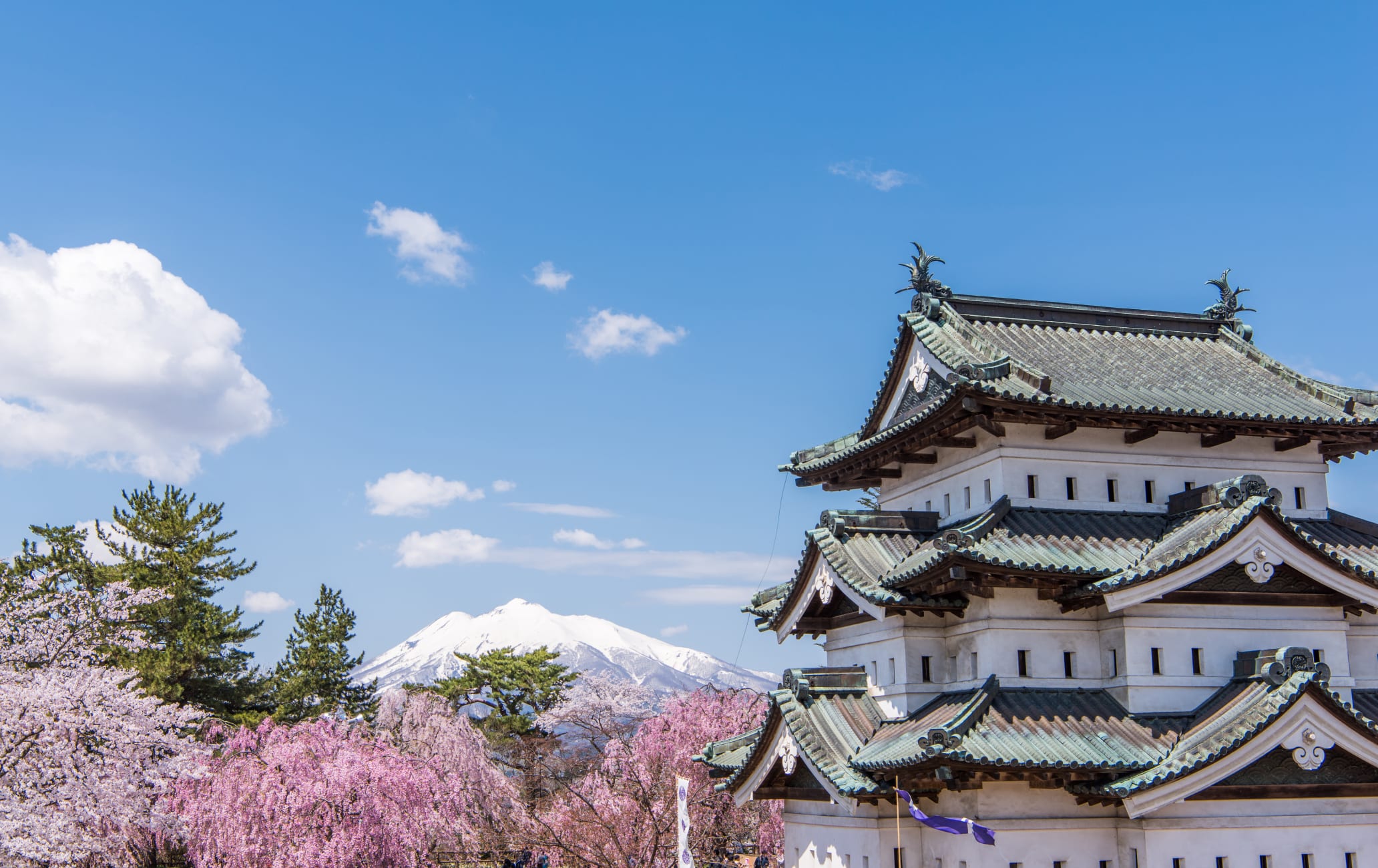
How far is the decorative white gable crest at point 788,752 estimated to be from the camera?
1916 cm

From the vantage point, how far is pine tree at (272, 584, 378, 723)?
50.4 meters

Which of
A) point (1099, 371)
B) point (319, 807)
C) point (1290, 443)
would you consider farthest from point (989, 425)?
point (319, 807)

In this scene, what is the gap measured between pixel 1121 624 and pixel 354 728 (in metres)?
27.8

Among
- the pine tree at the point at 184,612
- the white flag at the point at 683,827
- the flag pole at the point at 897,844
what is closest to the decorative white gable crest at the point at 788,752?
the white flag at the point at 683,827

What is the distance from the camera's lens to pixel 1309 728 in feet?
53.8

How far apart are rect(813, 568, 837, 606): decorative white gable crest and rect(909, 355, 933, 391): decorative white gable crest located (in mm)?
3756

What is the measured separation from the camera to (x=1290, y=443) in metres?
20.0

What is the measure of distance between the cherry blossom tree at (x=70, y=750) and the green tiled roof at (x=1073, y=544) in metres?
16.4

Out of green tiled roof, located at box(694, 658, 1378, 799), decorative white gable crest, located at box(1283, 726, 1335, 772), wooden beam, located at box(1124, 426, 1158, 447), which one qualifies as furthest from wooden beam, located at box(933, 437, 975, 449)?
decorative white gable crest, located at box(1283, 726, 1335, 772)

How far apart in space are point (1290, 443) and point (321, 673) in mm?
43622

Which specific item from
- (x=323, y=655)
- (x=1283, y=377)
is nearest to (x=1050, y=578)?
(x=1283, y=377)

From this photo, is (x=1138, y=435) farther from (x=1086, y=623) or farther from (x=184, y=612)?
(x=184, y=612)

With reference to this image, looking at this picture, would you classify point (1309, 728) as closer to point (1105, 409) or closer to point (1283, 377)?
point (1105, 409)

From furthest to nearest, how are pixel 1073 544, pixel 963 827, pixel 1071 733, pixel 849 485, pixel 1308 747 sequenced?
pixel 849 485 → pixel 1073 544 → pixel 1071 733 → pixel 1308 747 → pixel 963 827
